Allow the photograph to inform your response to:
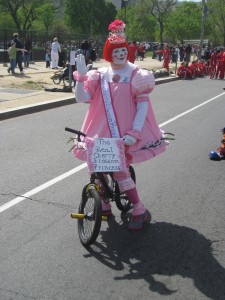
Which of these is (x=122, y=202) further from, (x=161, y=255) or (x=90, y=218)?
(x=161, y=255)

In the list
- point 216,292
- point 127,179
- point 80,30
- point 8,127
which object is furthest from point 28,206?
point 80,30

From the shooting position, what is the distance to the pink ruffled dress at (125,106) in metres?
4.10

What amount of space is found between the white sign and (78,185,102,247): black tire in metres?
0.24

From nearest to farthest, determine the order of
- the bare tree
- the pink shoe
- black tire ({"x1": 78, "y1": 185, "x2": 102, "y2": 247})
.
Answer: black tire ({"x1": 78, "y1": 185, "x2": 102, "y2": 247}), the pink shoe, the bare tree

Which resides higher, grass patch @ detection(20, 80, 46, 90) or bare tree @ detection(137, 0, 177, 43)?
bare tree @ detection(137, 0, 177, 43)

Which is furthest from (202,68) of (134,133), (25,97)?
(134,133)

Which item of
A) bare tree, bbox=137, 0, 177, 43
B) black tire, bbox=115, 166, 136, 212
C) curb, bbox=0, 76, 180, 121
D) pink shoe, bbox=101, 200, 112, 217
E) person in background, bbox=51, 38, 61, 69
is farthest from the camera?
bare tree, bbox=137, 0, 177, 43

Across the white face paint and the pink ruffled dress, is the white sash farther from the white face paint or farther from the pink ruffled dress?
the white face paint

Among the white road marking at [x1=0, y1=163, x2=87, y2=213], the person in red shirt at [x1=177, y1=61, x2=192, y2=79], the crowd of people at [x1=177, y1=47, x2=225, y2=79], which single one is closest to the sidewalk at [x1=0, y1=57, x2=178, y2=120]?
the white road marking at [x1=0, y1=163, x2=87, y2=213]

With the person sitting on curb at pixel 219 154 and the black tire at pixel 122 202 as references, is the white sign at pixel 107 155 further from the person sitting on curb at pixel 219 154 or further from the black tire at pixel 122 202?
the person sitting on curb at pixel 219 154

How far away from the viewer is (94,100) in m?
4.27

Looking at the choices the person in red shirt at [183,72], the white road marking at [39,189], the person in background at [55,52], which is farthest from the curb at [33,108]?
the person in red shirt at [183,72]

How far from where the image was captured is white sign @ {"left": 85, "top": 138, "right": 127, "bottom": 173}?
13.0ft

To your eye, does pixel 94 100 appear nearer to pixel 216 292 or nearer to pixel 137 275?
pixel 137 275
